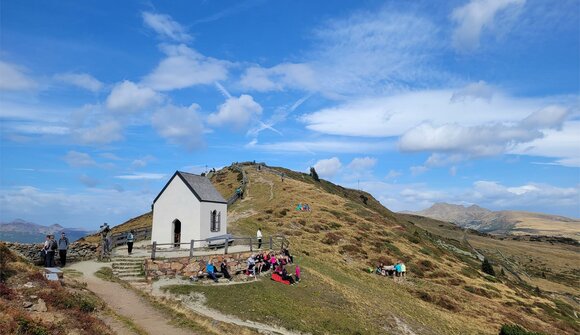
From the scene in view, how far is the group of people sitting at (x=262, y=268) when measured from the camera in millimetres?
27547

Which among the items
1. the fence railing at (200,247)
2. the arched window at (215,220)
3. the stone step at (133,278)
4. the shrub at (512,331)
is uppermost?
the arched window at (215,220)

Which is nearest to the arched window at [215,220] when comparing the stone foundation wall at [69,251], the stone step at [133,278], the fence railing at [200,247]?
the fence railing at [200,247]

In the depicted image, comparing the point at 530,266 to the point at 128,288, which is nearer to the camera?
the point at 128,288

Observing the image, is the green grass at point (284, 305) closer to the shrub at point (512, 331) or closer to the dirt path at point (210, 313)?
the dirt path at point (210, 313)

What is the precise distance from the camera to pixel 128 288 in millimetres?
24438

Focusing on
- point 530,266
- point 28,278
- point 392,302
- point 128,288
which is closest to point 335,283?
point 392,302

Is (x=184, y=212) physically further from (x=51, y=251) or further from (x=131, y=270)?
(x=51, y=251)

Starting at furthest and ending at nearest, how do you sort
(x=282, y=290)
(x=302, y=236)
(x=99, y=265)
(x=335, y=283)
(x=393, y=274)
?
(x=302, y=236) → (x=393, y=274) → (x=335, y=283) → (x=99, y=265) → (x=282, y=290)

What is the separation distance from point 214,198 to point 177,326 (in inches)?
727

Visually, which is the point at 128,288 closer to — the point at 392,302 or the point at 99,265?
the point at 99,265

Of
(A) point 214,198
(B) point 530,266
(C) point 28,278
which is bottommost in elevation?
(B) point 530,266

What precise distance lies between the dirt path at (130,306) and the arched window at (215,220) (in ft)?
36.2

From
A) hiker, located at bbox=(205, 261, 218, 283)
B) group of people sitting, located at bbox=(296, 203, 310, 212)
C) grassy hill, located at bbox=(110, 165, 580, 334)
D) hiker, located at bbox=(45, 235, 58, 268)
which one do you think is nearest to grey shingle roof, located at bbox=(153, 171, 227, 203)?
hiker, located at bbox=(205, 261, 218, 283)

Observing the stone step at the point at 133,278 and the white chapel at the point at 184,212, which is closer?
the stone step at the point at 133,278
